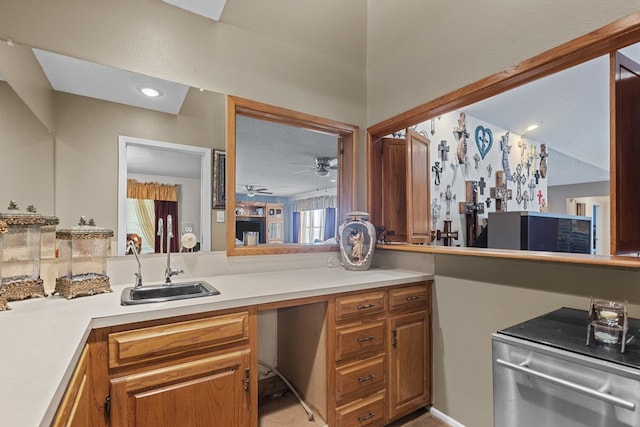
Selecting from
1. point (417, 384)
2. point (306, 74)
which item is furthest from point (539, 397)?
point (306, 74)

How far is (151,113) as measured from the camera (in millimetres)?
1767

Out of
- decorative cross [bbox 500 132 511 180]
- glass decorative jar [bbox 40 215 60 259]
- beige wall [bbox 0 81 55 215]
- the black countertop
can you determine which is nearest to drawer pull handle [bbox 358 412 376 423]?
the black countertop

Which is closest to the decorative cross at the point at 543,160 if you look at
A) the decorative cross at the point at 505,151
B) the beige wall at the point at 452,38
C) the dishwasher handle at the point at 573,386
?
the decorative cross at the point at 505,151

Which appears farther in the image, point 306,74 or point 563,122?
point 563,122

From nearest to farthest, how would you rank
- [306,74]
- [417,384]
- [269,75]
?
[417,384], [269,75], [306,74]

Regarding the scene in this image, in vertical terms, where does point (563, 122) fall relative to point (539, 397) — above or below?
above

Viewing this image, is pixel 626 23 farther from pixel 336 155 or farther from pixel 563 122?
pixel 563 122

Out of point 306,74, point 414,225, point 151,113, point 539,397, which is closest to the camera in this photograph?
point 539,397

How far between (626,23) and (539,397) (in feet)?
4.76

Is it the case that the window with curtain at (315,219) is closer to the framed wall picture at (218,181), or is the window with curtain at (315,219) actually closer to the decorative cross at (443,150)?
the framed wall picture at (218,181)

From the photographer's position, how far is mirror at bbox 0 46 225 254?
56.7 inches

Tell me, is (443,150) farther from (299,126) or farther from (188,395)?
(188,395)

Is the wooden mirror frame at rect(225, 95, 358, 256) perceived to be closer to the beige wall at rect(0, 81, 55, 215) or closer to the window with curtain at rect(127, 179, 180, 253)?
the window with curtain at rect(127, 179, 180, 253)

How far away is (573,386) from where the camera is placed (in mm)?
914
